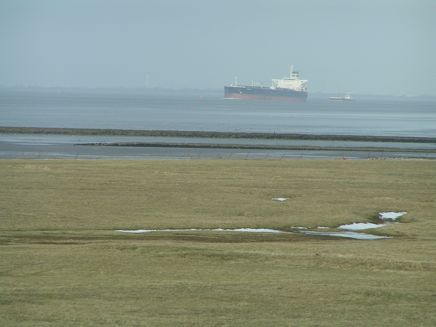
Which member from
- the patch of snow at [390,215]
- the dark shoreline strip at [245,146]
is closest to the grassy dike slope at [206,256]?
the patch of snow at [390,215]

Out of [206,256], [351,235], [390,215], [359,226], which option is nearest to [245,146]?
[390,215]

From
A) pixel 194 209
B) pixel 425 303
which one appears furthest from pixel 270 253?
pixel 194 209

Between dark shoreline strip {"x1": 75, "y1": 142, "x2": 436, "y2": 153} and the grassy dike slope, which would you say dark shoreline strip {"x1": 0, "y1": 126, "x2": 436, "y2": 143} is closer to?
dark shoreline strip {"x1": 75, "y1": 142, "x2": 436, "y2": 153}

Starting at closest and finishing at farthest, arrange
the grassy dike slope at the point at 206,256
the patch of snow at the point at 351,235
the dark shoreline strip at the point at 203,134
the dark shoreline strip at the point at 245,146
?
1. the grassy dike slope at the point at 206,256
2. the patch of snow at the point at 351,235
3. the dark shoreline strip at the point at 245,146
4. the dark shoreline strip at the point at 203,134

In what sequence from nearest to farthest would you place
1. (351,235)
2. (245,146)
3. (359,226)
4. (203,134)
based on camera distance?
1. (351,235)
2. (359,226)
3. (245,146)
4. (203,134)

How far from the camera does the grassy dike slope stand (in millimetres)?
17312

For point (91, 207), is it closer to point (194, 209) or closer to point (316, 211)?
point (194, 209)

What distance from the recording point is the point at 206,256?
24484 mm

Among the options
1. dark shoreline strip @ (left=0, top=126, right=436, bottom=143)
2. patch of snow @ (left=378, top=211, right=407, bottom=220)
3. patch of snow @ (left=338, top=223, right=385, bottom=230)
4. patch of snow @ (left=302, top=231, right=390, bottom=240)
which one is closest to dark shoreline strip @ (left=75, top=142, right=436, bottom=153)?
dark shoreline strip @ (left=0, top=126, right=436, bottom=143)

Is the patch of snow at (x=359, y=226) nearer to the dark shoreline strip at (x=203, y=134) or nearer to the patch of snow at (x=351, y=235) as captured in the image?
the patch of snow at (x=351, y=235)

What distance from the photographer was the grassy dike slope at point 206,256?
682 inches

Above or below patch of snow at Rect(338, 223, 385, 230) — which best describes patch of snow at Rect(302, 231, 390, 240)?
above

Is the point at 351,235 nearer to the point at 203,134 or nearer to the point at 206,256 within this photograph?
the point at 206,256

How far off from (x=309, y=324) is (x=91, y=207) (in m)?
24.2
